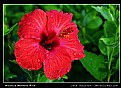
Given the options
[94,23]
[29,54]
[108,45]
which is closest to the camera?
[29,54]

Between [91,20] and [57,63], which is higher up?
[91,20]

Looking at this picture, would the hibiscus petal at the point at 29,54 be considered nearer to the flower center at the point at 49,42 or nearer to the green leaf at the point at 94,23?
the flower center at the point at 49,42

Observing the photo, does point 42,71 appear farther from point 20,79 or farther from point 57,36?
point 20,79

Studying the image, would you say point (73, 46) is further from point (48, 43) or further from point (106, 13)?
point (106, 13)

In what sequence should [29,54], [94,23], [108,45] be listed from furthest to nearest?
1. [94,23]
2. [108,45]
3. [29,54]

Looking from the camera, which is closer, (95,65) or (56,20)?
(56,20)

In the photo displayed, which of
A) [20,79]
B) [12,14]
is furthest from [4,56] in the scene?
[12,14]

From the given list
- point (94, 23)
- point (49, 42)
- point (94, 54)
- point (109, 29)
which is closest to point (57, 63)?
point (49, 42)

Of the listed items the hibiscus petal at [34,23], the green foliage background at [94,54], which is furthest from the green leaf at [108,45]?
the hibiscus petal at [34,23]
